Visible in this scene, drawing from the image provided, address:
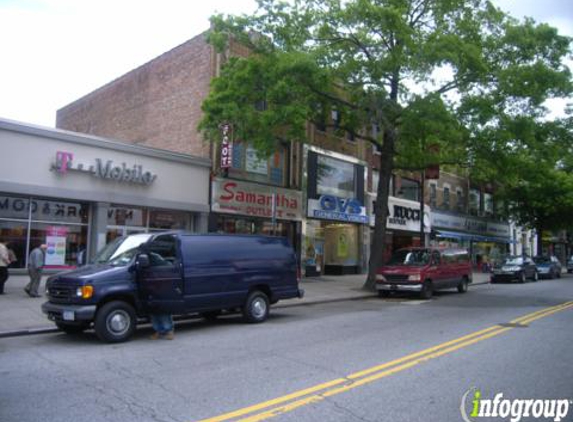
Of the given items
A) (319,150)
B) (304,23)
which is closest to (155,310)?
(304,23)

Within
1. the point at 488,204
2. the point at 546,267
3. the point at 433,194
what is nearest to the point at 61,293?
the point at 546,267

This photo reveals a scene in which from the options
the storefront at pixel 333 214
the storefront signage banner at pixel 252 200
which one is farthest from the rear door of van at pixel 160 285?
the storefront at pixel 333 214

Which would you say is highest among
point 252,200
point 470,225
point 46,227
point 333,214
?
point 470,225

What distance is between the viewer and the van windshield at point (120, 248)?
33.1ft

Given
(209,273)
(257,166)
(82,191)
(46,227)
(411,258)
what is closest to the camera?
(209,273)

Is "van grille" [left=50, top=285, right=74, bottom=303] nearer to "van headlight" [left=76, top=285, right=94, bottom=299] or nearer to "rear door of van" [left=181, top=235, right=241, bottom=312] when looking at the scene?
"van headlight" [left=76, top=285, right=94, bottom=299]

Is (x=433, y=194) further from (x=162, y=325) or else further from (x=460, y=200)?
(x=162, y=325)

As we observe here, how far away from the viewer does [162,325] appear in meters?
9.58

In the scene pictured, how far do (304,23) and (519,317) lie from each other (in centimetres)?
1179

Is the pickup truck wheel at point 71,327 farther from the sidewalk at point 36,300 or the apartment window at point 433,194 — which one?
the apartment window at point 433,194

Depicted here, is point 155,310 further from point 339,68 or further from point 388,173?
point 388,173

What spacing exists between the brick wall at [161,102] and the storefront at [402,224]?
480 inches

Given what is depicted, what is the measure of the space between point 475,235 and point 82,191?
108ft

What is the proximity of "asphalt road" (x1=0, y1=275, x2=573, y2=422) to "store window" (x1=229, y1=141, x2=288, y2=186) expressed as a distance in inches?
444
